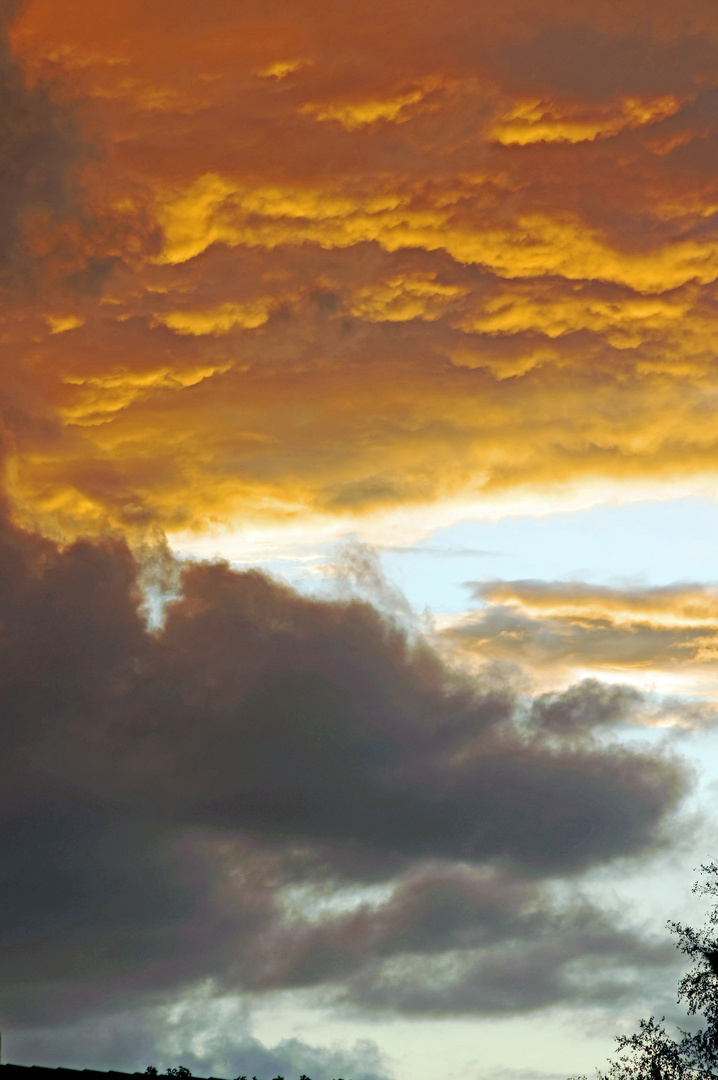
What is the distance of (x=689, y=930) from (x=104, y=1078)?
95.5ft

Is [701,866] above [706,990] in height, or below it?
above

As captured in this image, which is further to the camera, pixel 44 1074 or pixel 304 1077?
pixel 304 1077

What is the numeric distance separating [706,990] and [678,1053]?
552 centimetres

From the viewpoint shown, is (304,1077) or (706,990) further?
(304,1077)

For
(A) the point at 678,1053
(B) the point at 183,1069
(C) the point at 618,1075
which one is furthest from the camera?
(B) the point at 183,1069

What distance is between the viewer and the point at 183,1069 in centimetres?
15088

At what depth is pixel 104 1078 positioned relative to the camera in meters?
56.4

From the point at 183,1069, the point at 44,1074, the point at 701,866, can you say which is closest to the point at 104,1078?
the point at 44,1074

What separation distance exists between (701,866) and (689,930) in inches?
124

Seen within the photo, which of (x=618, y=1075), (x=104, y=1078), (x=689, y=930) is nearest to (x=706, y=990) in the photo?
(x=689, y=930)

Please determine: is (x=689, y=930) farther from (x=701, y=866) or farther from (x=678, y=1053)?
(x=678, y=1053)

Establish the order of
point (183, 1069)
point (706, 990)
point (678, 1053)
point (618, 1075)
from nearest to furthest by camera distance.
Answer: point (706, 990)
point (678, 1053)
point (618, 1075)
point (183, 1069)

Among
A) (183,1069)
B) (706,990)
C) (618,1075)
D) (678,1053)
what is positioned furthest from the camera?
(183,1069)

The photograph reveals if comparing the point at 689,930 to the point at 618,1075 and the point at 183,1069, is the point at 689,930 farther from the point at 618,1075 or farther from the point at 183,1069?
the point at 183,1069
